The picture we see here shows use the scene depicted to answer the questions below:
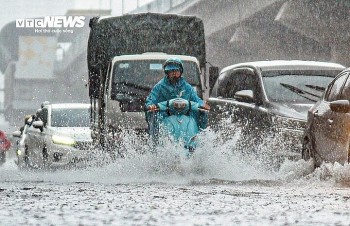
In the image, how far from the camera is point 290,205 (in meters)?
9.81

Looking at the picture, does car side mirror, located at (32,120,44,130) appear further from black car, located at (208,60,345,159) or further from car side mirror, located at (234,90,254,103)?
car side mirror, located at (234,90,254,103)

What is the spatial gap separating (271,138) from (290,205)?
593 centimetres

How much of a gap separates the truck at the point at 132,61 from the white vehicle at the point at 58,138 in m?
0.36

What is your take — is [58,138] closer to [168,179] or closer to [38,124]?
[38,124]

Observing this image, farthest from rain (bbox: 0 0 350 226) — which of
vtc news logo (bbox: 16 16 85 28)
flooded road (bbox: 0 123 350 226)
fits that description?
vtc news logo (bbox: 16 16 85 28)

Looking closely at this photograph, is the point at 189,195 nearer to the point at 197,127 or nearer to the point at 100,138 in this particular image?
the point at 197,127

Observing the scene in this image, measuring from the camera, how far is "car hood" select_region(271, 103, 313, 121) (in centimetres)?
1545

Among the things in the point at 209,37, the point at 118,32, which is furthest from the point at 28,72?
the point at 118,32

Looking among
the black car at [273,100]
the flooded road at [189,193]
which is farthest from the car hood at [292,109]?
the flooded road at [189,193]

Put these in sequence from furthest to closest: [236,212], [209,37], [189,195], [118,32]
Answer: [209,37] → [118,32] → [189,195] → [236,212]

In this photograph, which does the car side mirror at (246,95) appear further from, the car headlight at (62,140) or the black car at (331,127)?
the car headlight at (62,140)

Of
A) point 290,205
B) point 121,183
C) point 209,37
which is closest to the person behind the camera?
point 290,205

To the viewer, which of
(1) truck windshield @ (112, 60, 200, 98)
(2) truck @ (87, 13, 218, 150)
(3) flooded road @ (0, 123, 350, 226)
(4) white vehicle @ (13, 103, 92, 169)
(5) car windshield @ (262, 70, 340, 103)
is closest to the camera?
(3) flooded road @ (0, 123, 350, 226)

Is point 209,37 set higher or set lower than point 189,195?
higher
